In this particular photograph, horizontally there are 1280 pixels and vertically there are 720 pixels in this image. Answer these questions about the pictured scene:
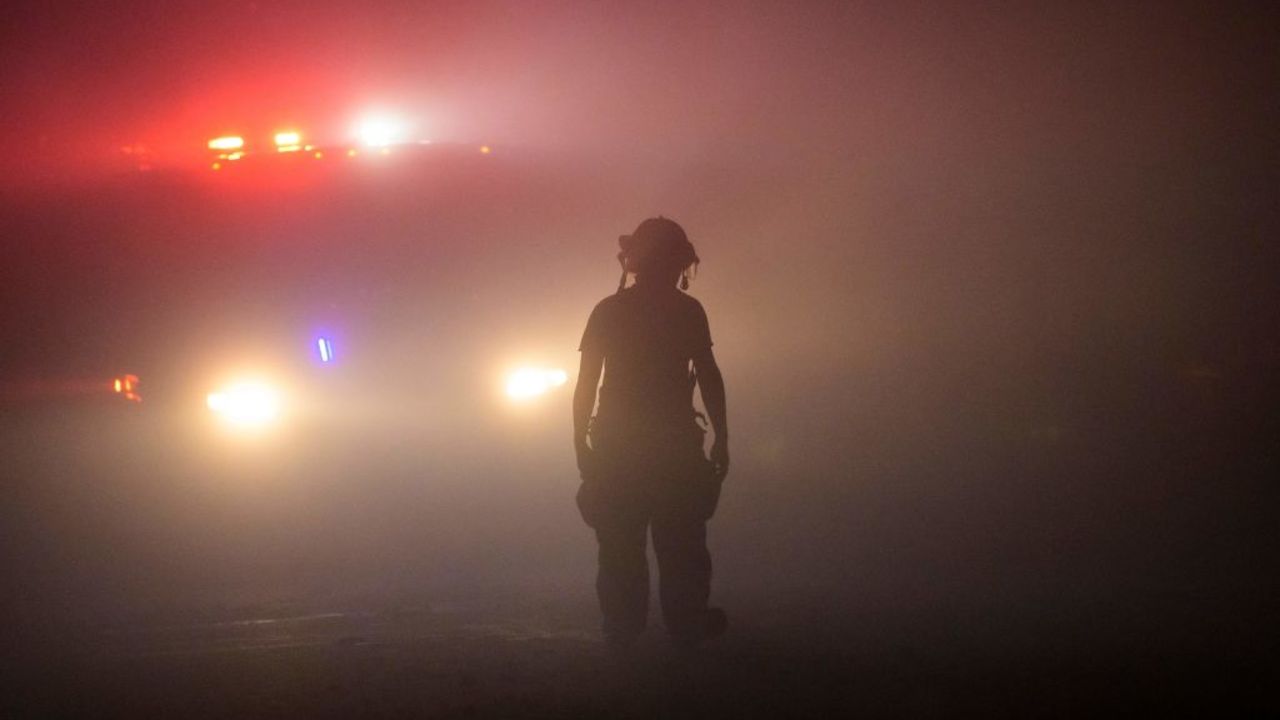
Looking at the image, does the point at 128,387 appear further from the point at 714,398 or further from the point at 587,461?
the point at 714,398

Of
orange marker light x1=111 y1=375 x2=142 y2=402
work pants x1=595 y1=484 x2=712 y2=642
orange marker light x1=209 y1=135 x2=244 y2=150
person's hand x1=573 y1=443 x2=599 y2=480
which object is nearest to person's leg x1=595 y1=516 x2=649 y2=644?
work pants x1=595 y1=484 x2=712 y2=642

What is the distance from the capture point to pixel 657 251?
19.8ft

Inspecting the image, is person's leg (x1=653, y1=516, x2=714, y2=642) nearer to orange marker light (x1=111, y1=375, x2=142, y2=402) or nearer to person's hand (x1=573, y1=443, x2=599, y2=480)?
person's hand (x1=573, y1=443, x2=599, y2=480)

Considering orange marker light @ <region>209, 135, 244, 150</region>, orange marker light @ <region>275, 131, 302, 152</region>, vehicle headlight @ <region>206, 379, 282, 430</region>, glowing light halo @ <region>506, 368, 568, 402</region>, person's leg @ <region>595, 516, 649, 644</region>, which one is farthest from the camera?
orange marker light @ <region>209, 135, 244, 150</region>

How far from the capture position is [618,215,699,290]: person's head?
6.03 metres

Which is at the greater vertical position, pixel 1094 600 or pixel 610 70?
pixel 610 70

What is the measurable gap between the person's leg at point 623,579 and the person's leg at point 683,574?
0.08 meters

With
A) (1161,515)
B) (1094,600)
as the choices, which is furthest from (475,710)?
(1161,515)

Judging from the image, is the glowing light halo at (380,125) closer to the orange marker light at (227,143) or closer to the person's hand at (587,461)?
the orange marker light at (227,143)

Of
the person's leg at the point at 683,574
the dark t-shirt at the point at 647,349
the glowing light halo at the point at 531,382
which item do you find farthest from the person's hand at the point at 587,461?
the glowing light halo at the point at 531,382

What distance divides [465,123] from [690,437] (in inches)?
442

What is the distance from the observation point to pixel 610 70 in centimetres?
1633

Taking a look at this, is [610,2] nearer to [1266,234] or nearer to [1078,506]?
[1266,234]

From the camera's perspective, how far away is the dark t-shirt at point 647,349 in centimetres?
601
